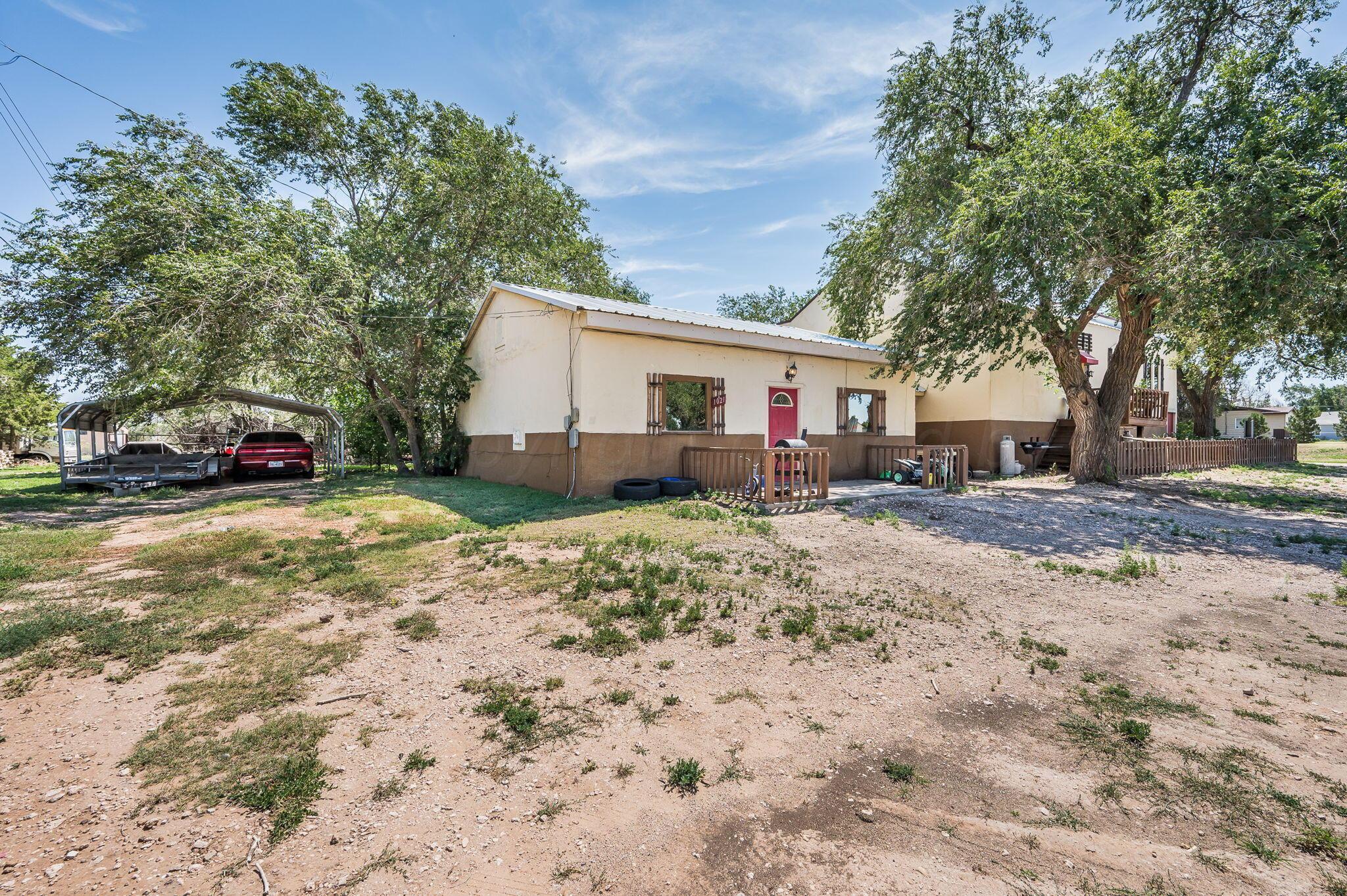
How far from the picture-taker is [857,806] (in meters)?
2.16

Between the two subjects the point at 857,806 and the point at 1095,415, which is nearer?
the point at 857,806

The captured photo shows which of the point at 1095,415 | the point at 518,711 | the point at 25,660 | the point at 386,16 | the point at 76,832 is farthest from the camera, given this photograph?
the point at 1095,415

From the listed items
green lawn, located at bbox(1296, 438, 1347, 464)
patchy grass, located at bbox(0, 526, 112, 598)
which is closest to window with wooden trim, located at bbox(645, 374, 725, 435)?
patchy grass, located at bbox(0, 526, 112, 598)

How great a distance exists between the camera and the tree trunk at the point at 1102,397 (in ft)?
42.7

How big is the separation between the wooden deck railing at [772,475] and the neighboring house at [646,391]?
4.62 feet

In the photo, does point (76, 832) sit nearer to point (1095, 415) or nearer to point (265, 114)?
point (1095, 415)

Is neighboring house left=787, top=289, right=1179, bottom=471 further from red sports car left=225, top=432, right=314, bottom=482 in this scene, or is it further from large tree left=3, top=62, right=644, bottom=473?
red sports car left=225, top=432, right=314, bottom=482

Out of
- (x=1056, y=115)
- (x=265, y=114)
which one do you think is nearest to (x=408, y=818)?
(x=1056, y=115)

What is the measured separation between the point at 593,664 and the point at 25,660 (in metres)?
3.62

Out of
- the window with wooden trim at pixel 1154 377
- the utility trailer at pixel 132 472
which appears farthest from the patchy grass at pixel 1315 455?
the utility trailer at pixel 132 472

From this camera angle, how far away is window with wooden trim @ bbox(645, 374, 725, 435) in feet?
35.3

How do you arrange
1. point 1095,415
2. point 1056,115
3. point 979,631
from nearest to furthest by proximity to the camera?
point 979,631 < point 1056,115 < point 1095,415

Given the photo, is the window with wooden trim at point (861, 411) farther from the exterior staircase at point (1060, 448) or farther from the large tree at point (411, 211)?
the large tree at point (411, 211)

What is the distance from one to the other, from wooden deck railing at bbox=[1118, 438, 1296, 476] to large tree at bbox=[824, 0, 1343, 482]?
5.68 feet
